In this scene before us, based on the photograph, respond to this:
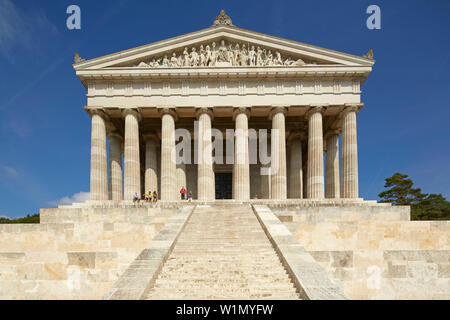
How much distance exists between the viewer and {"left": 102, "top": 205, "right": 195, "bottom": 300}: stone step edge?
8447 mm

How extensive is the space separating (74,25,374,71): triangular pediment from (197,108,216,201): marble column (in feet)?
18.8

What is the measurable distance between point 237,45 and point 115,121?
15904 millimetres

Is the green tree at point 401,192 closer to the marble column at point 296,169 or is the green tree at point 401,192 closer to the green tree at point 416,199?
the green tree at point 416,199

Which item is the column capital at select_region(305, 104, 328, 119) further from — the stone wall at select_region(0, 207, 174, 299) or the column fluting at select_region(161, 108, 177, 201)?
the stone wall at select_region(0, 207, 174, 299)

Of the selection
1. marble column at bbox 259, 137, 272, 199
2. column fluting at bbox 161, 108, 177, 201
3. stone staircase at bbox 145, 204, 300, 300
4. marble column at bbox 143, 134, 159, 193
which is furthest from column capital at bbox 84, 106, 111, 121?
stone staircase at bbox 145, 204, 300, 300

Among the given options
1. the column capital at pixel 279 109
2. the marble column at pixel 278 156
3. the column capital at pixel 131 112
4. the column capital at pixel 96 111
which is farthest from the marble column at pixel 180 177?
the column capital at pixel 279 109

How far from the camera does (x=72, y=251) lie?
53.8ft

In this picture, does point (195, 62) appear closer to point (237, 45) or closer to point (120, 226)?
point (237, 45)

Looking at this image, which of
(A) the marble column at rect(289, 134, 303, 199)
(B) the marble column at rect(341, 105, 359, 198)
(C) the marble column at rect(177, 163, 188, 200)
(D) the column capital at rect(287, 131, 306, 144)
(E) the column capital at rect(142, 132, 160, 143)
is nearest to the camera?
(B) the marble column at rect(341, 105, 359, 198)

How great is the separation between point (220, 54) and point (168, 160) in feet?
40.3

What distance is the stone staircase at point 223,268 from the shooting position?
30.7 ft

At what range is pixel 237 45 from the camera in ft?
107

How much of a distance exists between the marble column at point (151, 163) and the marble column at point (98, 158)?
19.1 ft
